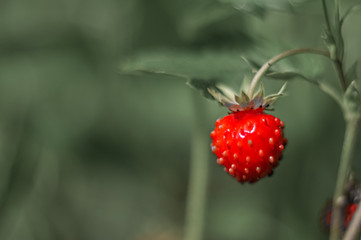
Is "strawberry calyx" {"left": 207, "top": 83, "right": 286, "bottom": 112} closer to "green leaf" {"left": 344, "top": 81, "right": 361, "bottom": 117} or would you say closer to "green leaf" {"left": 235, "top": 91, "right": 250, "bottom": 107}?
"green leaf" {"left": 235, "top": 91, "right": 250, "bottom": 107}

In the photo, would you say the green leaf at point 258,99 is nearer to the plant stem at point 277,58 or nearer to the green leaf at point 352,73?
the plant stem at point 277,58

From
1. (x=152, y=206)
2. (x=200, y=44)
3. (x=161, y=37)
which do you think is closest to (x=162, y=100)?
(x=161, y=37)

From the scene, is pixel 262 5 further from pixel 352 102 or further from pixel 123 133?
pixel 123 133

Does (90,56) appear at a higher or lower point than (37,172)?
higher

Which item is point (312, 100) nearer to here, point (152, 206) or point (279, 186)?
point (279, 186)

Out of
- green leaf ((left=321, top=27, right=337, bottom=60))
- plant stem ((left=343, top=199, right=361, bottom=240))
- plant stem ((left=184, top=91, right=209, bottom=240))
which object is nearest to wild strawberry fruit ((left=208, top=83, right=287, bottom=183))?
green leaf ((left=321, top=27, right=337, bottom=60))
